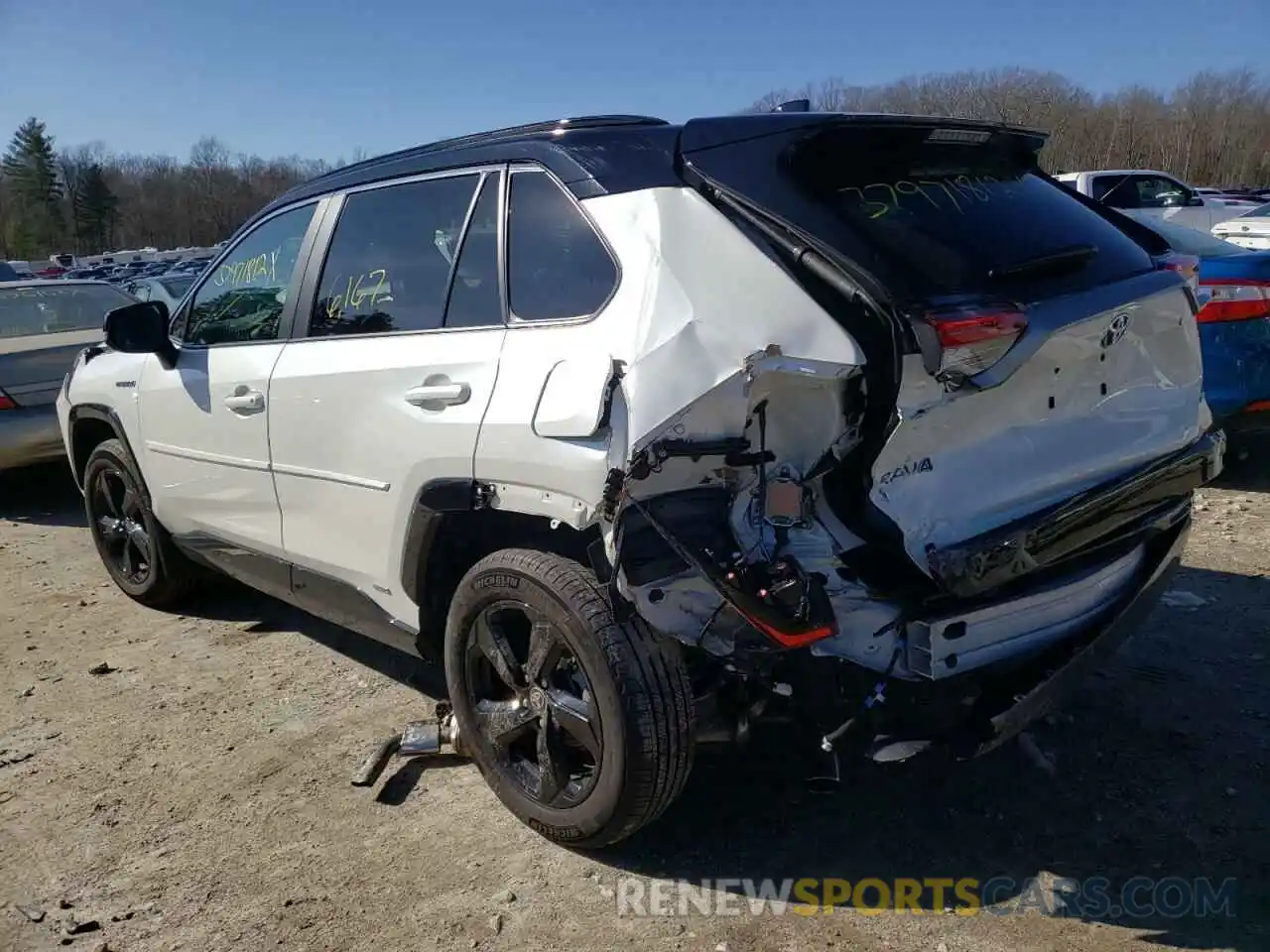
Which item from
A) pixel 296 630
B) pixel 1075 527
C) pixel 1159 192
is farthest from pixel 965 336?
pixel 1159 192

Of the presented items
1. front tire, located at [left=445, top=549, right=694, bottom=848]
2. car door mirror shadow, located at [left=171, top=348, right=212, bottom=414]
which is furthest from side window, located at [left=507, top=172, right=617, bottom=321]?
car door mirror shadow, located at [left=171, top=348, right=212, bottom=414]

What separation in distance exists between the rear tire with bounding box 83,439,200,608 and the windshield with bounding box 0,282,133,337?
328 cm

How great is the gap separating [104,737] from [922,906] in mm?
2942

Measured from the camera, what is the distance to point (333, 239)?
11.8 feet

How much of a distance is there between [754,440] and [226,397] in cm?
235

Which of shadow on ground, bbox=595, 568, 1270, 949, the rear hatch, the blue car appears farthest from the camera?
the blue car

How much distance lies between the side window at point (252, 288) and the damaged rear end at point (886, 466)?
1.84 metres

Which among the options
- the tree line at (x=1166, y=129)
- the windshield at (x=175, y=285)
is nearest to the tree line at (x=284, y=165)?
the tree line at (x=1166, y=129)

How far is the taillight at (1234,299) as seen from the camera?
5.40 metres

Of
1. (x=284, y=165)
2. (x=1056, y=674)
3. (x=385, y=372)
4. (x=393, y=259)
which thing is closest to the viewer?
(x=1056, y=674)

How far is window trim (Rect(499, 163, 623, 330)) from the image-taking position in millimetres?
2574

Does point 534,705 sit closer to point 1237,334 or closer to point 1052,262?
point 1052,262

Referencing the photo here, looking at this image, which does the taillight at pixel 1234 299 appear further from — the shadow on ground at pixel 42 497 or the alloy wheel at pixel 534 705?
the shadow on ground at pixel 42 497
